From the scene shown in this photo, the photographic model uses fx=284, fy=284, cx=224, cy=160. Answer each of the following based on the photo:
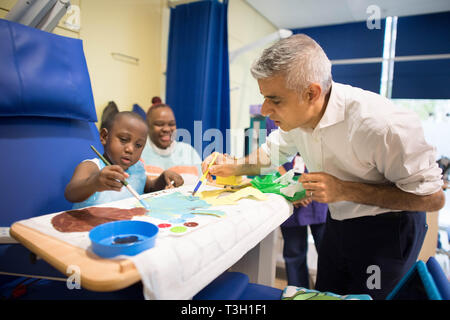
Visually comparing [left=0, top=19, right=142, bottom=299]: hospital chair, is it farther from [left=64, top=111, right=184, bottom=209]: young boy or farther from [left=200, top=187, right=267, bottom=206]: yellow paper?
[left=200, top=187, right=267, bottom=206]: yellow paper

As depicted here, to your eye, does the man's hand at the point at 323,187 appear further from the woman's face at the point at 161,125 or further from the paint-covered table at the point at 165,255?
the woman's face at the point at 161,125

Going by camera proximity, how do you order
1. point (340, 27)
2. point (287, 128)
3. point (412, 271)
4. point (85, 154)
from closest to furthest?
point (412, 271)
point (287, 128)
point (85, 154)
point (340, 27)

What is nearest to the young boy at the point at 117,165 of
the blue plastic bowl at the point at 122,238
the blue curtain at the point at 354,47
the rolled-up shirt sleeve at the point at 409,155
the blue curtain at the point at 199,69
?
the blue plastic bowl at the point at 122,238

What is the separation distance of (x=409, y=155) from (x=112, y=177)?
0.89 m

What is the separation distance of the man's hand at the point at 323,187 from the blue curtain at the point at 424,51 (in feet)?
9.50

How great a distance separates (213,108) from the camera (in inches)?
103

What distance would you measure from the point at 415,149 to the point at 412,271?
377mm

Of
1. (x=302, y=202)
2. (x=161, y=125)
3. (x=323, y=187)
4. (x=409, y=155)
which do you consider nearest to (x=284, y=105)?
(x=323, y=187)

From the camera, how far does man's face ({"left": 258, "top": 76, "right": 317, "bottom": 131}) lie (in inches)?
37.2

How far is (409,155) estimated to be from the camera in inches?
34.2

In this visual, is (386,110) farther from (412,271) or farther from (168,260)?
(168,260)
